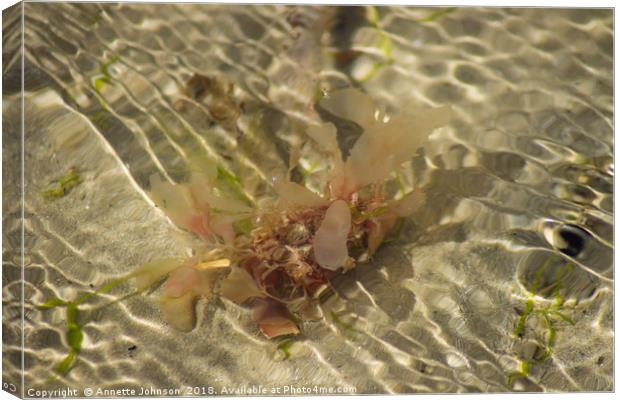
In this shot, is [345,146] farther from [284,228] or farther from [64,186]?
[64,186]

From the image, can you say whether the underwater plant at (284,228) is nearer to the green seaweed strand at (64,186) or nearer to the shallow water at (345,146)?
the shallow water at (345,146)

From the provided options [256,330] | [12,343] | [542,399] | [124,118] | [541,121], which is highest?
[124,118]

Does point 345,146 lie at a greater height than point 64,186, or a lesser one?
lesser

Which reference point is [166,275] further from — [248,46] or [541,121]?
[541,121]

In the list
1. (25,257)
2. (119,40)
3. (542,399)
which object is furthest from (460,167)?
(25,257)

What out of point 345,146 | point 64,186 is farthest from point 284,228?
point 64,186
